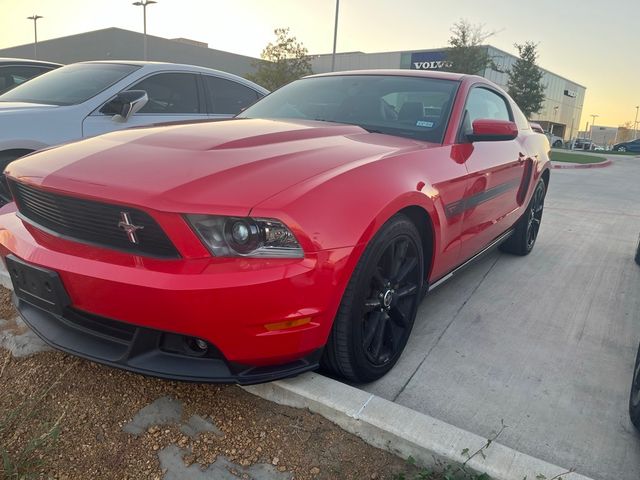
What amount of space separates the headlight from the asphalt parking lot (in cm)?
95

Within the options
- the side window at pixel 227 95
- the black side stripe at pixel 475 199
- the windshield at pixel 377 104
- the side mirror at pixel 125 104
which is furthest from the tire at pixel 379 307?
the side window at pixel 227 95

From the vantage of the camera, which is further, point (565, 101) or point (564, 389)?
point (565, 101)

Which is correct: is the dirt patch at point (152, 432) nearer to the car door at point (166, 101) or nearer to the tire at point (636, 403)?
the tire at point (636, 403)

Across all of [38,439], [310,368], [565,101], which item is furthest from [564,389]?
[565,101]

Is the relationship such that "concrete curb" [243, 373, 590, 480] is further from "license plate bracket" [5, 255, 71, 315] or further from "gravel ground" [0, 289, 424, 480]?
"license plate bracket" [5, 255, 71, 315]

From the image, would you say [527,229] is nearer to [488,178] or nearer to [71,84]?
[488,178]

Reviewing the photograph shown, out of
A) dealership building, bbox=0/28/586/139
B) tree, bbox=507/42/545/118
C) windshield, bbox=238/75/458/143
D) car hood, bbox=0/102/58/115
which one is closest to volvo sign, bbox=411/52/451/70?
dealership building, bbox=0/28/586/139

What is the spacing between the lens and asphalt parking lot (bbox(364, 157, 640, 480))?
6.78ft

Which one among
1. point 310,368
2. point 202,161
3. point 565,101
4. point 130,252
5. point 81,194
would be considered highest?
point 565,101

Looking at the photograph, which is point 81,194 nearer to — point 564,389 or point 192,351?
point 192,351

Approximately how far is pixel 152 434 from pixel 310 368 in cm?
64

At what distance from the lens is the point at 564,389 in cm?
241

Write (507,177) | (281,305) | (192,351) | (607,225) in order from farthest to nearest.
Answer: (607,225) < (507,177) < (192,351) < (281,305)

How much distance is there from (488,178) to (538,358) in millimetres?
1130
